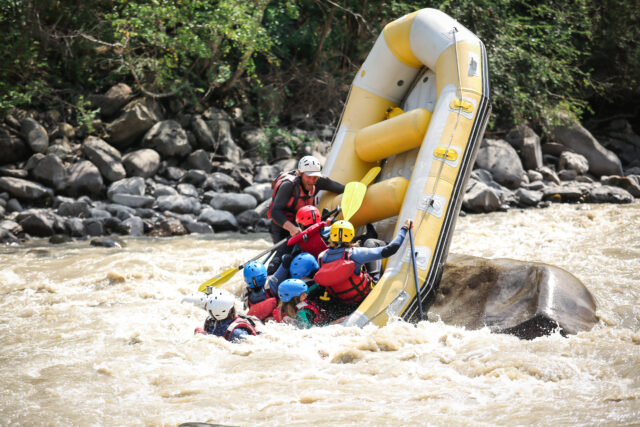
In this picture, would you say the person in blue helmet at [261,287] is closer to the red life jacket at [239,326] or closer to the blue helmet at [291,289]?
the blue helmet at [291,289]

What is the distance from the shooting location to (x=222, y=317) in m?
4.19

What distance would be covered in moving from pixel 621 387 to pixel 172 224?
23.0 ft

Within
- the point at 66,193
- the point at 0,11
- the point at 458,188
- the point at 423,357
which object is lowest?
the point at 66,193

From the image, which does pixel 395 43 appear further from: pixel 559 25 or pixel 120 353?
pixel 559 25

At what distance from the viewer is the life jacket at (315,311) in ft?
14.5

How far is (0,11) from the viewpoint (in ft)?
31.9

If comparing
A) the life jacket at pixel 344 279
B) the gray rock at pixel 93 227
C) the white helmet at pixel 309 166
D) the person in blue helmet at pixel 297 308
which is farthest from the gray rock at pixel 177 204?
the life jacket at pixel 344 279

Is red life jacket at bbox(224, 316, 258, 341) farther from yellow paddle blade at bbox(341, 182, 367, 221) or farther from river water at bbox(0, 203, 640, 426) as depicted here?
yellow paddle blade at bbox(341, 182, 367, 221)

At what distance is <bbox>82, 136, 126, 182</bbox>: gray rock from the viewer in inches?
398

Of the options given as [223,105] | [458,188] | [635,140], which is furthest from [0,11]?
[635,140]

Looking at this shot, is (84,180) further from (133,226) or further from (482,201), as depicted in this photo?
(482,201)

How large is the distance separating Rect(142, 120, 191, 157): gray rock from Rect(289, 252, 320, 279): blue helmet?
22.9 ft

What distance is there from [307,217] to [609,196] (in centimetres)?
710

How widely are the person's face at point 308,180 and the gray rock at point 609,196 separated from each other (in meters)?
6.63
